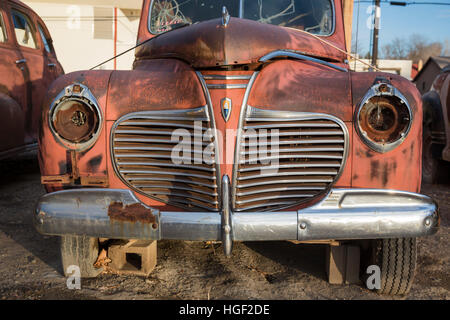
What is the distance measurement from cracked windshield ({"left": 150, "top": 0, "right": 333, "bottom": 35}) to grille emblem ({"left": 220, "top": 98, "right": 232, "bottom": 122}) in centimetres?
131

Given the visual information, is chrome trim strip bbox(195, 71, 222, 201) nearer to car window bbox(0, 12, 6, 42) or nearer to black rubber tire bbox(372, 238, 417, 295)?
black rubber tire bbox(372, 238, 417, 295)

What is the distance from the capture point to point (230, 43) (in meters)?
2.23

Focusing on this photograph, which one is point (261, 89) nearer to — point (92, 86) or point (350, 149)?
point (350, 149)

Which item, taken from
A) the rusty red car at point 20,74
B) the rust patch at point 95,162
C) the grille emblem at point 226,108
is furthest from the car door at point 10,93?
the grille emblem at point 226,108

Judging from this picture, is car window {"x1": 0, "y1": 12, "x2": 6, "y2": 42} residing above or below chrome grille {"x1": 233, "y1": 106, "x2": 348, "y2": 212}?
above

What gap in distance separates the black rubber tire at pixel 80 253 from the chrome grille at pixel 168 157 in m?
0.54

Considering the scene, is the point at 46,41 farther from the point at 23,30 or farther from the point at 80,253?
the point at 80,253

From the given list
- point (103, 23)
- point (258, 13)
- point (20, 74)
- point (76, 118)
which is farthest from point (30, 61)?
point (103, 23)

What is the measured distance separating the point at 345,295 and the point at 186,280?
0.99m

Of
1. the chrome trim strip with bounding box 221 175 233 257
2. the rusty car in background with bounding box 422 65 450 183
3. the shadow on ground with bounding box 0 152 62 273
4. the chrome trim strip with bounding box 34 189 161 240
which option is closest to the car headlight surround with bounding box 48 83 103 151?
the chrome trim strip with bounding box 34 189 161 240

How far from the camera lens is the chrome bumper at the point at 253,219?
6.59ft

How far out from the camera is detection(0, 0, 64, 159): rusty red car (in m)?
4.55

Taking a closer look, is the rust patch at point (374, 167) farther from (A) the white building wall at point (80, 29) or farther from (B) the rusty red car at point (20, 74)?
(A) the white building wall at point (80, 29)

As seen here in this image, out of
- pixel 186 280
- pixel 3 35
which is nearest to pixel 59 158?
pixel 186 280
